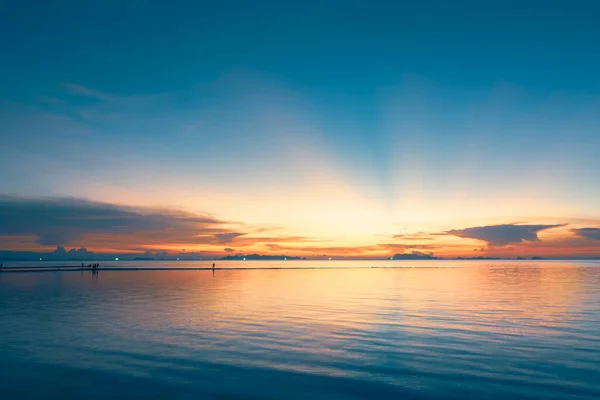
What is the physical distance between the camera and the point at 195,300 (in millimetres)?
48219

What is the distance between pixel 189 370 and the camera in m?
18.9

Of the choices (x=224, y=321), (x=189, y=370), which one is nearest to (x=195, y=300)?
(x=224, y=321)

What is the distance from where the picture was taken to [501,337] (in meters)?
25.8

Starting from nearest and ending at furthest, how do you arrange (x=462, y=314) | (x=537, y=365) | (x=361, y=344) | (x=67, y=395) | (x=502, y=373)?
(x=67, y=395) → (x=502, y=373) → (x=537, y=365) → (x=361, y=344) → (x=462, y=314)

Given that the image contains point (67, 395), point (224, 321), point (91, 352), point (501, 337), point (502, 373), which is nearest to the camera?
point (67, 395)

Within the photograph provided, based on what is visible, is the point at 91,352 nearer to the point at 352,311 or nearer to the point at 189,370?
the point at 189,370

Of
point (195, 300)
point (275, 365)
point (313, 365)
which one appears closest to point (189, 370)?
point (275, 365)

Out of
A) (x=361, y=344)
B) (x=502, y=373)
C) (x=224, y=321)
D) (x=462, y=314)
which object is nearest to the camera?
(x=502, y=373)

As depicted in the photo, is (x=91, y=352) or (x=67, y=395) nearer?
(x=67, y=395)

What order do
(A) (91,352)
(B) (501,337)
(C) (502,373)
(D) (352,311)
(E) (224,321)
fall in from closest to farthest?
(C) (502,373) < (A) (91,352) < (B) (501,337) < (E) (224,321) < (D) (352,311)

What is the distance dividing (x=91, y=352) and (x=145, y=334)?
191 inches

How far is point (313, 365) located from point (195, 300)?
1236 inches

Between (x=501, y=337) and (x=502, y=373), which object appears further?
(x=501, y=337)

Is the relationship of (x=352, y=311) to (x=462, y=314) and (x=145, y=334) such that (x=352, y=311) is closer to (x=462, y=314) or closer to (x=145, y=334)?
(x=462, y=314)
